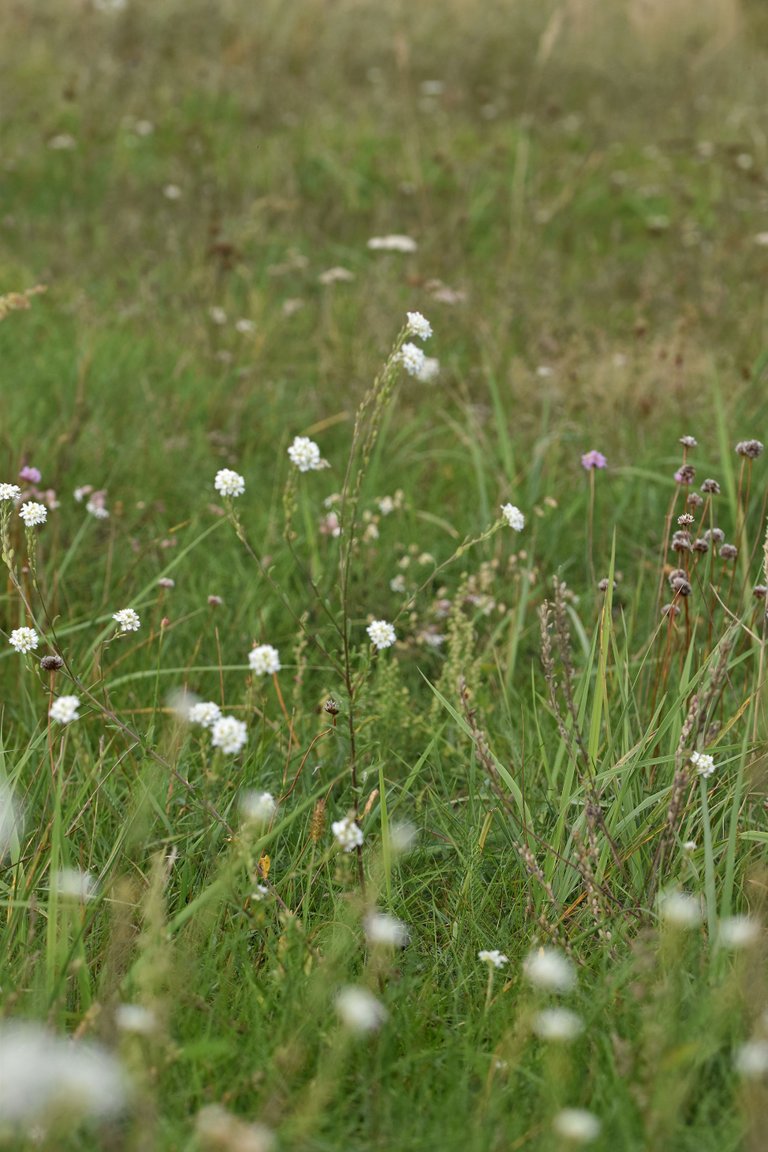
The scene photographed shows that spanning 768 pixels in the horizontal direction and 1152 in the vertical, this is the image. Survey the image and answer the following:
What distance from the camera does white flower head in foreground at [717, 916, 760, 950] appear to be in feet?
3.93

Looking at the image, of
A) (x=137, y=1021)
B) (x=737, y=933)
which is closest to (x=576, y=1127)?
(x=737, y=933)

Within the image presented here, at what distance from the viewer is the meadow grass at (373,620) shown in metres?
1.27

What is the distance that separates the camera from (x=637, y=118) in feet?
23.4

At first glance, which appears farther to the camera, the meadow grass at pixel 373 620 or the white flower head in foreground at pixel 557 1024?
the meadow grass at pixel 373 620

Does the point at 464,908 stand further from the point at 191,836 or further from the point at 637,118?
the point at 637,118

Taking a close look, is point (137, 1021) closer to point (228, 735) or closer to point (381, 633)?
point (228, 735)

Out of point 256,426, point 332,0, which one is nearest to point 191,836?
point 256,426

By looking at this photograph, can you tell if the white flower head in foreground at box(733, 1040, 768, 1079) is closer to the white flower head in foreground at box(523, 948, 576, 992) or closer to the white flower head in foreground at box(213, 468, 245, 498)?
the white flower head in foreground at box(523, 948, 576, 992)

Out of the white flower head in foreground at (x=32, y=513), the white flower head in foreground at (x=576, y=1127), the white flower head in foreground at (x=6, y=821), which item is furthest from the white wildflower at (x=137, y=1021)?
the white flower head in foreground at (x=32, y=513)

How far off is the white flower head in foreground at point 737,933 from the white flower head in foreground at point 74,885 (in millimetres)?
789

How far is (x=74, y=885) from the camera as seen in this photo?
4.55 feet

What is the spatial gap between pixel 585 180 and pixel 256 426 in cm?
332

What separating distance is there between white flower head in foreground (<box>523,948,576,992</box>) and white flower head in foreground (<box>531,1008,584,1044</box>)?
30 millimetres

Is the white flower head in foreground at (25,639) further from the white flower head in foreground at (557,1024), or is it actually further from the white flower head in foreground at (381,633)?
the white flower head in foreground at (557,1024)
